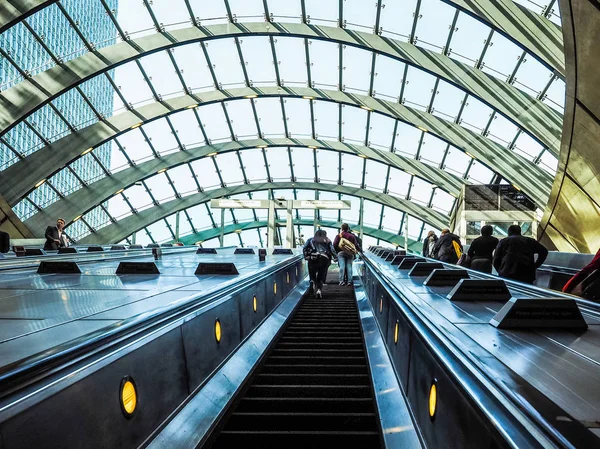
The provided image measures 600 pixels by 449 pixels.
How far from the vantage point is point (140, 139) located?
1068 inches

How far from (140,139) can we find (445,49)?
18.1 m

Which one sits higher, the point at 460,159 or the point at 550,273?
the point at 460,159

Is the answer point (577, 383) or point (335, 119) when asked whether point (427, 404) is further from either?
point (335, 119)

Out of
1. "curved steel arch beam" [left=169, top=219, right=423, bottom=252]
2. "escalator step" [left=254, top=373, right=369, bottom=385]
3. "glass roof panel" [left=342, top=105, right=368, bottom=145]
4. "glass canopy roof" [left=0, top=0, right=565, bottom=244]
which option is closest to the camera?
"escalator step" [left=254, top=373, right=369, bottom=385]

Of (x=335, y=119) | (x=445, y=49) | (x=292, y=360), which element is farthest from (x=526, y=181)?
(x=292, y=360)

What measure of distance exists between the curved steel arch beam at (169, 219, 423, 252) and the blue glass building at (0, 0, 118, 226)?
12498 mm

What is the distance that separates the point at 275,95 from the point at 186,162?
8.66 m

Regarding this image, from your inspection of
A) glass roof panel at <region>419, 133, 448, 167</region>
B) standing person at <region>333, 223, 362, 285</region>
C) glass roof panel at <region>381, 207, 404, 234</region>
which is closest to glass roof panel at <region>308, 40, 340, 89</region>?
glass roof panel at <region>419, 133, 448, 167</region>

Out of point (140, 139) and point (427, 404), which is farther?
point (140, 139)

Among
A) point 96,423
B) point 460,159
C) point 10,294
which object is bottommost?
point 96,423

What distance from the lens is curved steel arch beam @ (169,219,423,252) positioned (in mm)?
36844

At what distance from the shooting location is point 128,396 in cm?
230

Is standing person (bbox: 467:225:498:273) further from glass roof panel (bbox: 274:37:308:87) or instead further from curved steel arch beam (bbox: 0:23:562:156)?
glass roof panel (bbox: 274:37:308:87)

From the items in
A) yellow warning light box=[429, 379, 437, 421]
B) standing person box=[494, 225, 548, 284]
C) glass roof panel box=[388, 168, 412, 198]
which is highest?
glass roof panel box=[388, 168, 412, 198]
